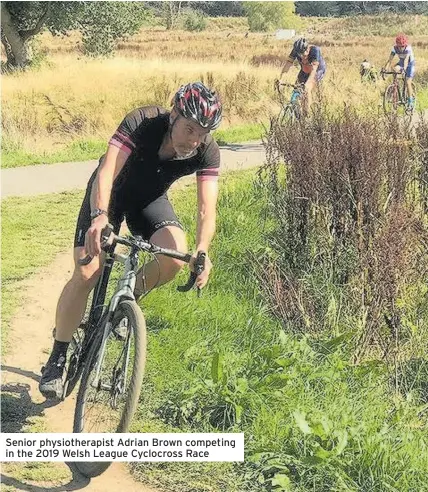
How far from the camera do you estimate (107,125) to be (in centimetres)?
1675

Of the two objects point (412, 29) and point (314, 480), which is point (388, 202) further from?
point (412, 29)

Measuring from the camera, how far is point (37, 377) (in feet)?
15.8

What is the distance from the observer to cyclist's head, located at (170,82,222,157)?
3.69 metres

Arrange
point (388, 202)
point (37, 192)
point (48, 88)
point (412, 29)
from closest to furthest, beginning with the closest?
point (388, 202) → point (37, 192) → point (48, 88) → point (412, 29)

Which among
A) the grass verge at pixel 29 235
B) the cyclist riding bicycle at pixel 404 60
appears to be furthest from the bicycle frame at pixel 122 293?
the cyclist riding bicycle at pixel 404 60

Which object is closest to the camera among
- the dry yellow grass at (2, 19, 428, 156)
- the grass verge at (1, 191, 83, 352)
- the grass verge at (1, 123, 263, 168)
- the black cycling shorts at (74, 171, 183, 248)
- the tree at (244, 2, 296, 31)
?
the black cycling shorts at (74, 171, 183, 248)

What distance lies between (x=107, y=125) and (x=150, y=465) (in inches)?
535

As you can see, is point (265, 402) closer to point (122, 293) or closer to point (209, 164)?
point (122, 293)

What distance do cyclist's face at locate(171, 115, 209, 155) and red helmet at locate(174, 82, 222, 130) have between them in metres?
0.04

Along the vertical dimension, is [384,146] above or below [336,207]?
above

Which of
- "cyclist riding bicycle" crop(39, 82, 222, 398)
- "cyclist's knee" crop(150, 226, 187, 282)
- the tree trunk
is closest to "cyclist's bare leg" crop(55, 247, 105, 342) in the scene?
"cyclist riding bicycle" crop(39, 82, 222, 398)

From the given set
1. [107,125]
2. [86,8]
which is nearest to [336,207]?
[107,125]

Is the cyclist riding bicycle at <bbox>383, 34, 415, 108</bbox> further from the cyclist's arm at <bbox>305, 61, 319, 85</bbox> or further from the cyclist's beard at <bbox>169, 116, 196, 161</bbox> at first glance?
the cyclist's beard at <bbox>169, 116, 196, 161</bbox>

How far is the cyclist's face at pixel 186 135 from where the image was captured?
3760mm
